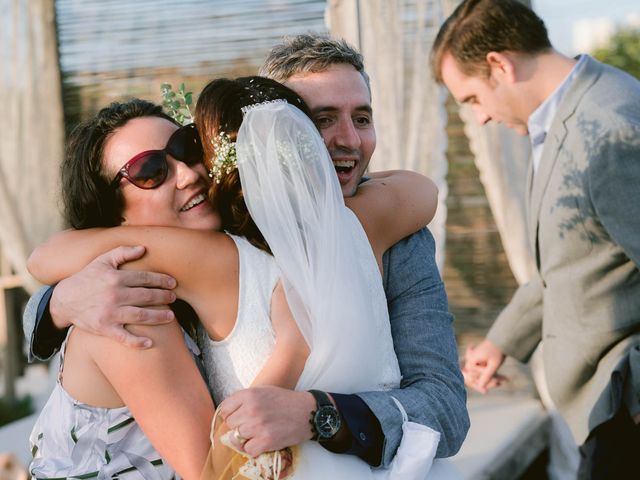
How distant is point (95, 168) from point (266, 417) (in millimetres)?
725

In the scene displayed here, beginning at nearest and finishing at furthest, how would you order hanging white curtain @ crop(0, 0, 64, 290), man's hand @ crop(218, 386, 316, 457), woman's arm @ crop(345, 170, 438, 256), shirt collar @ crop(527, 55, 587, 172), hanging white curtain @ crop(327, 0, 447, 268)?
1. man's hand @ crop(218, 386, 316, 457)
2. woman's arm @ crop(345, 170, 438, 256)
3. shirt collar @ crop(527, 55, 587, 172)
4. hanging white curtain @ crop(327, 0, 447, 268)
5. hanging white curtain @ crop(0, 0, 64, 290)

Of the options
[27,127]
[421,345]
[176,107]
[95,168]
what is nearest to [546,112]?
[421,345]

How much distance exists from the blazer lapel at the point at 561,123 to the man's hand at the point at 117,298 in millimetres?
1823

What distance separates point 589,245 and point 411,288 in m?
1.10

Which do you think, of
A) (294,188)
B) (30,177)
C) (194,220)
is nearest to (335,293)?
(294,188)

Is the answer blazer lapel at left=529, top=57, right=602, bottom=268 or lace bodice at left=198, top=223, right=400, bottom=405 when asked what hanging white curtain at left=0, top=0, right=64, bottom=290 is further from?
lace bodice at left=198, top=223, right=400, bottom=405

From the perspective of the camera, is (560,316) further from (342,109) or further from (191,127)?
(191,127)

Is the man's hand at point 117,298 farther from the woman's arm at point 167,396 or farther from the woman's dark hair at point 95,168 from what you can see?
the woman's dark hair at point 95,168

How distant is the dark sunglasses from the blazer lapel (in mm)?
1630

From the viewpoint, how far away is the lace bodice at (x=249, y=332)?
1.62 metres

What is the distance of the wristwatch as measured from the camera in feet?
5.08

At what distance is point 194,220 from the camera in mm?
1783

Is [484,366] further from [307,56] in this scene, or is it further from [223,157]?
[223,157]

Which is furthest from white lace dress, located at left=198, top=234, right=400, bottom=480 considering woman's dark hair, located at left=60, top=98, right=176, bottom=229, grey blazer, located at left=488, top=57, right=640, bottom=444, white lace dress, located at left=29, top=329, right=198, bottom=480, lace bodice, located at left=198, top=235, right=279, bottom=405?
grey blazer, located at left=488, top=57, right=640, bottom=444
